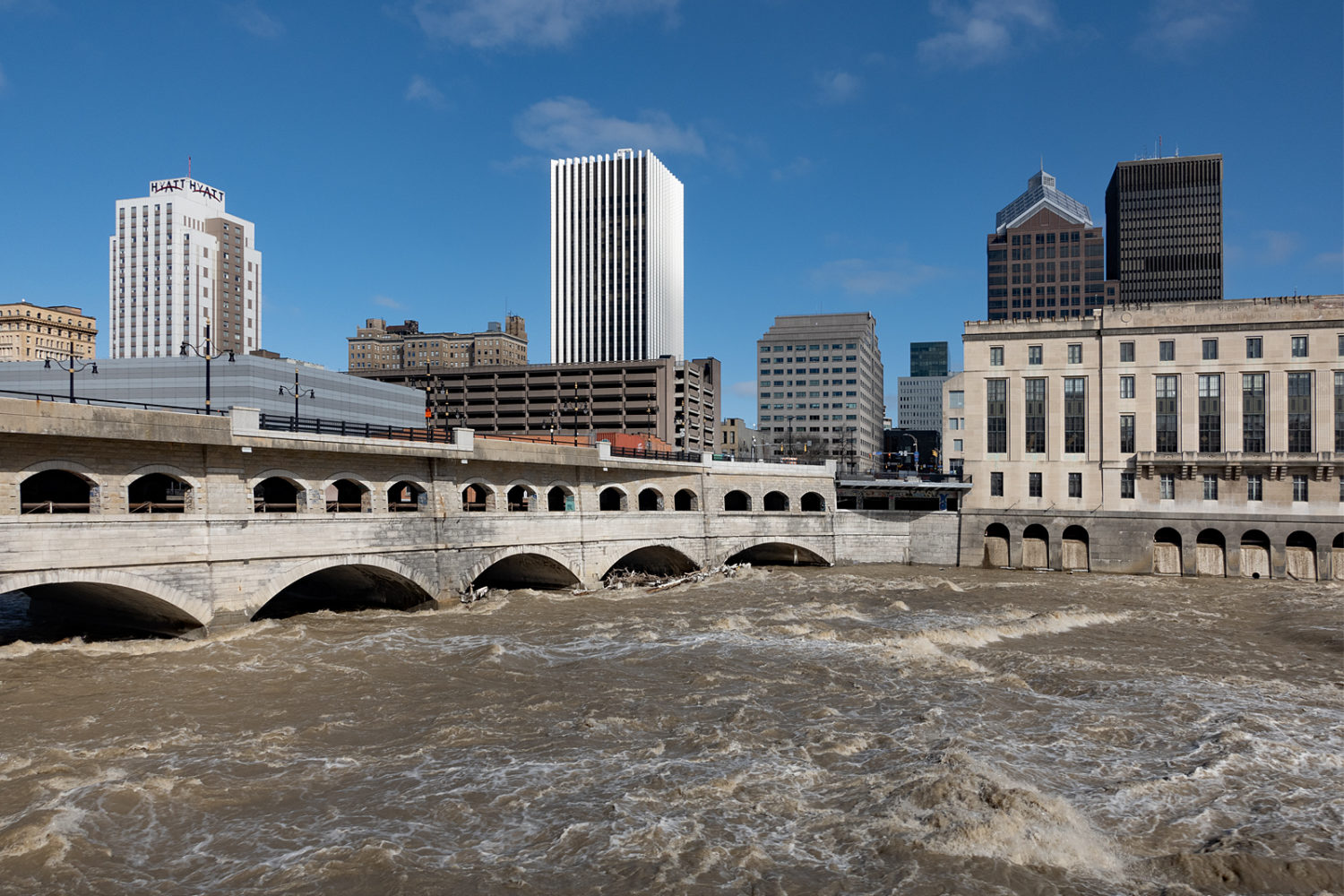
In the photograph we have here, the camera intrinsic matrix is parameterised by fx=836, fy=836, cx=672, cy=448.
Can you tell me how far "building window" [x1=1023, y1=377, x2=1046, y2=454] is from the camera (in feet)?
216

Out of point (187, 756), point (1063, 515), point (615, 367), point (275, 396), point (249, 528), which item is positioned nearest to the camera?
point (187, 756)

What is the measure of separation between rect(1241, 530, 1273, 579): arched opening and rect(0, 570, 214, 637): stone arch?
6569cm

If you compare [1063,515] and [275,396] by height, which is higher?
[275,396]

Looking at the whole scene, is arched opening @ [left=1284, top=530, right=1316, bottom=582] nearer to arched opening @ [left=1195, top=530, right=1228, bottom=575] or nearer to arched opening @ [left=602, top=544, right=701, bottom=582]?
arched opening @ [left=1195, top=530, right=1228, bottom=575]

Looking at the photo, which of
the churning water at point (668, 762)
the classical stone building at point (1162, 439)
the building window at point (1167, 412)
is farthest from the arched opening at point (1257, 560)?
the churning water at point (668, 762)

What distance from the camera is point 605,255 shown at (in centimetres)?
19450

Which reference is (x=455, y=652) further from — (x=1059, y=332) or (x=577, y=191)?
(x=577, y=191)

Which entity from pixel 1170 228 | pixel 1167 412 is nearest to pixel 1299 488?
pixel 1167 412

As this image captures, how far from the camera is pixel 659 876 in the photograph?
15.3m

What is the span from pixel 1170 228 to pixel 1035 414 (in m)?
146

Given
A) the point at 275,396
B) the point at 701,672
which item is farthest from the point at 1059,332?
the point at 275,396

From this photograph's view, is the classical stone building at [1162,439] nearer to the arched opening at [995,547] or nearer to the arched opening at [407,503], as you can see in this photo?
the arched opening at [995,547]

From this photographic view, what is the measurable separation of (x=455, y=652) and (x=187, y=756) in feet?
38.9

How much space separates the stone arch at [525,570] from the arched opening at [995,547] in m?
34.8
